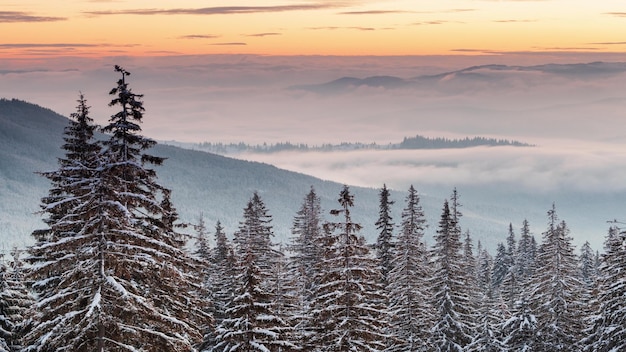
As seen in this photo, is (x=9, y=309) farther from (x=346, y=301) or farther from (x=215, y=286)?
(x=215, y=286)

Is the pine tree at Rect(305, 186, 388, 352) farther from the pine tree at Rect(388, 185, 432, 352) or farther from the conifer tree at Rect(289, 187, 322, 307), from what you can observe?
the conifer tree at Rect(289, 187, 322, 307)

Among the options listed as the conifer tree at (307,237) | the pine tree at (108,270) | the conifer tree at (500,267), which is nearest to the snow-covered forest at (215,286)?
the pine tree at (108,270)

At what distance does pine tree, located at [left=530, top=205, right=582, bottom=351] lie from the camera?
5109 centimetres

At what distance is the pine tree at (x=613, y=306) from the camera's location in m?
39.9

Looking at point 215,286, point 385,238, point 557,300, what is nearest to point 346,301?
point 557,300

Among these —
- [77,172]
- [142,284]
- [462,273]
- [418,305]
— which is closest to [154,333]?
[142,284]

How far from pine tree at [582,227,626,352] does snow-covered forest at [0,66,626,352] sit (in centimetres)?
10

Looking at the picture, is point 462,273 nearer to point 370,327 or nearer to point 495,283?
point 370,327

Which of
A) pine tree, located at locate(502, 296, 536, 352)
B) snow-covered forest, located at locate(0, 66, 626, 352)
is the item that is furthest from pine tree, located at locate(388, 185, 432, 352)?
pine tree, located at locate(502, 296, 536, 352)

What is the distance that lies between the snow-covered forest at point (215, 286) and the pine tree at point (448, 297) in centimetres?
9

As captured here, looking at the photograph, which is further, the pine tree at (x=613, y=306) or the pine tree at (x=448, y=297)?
the pine tree at (x=448, y=297)

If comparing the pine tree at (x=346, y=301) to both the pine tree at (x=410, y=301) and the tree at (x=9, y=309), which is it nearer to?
the tree at (x=9, y=309)

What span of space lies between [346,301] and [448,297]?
2019 centimetres

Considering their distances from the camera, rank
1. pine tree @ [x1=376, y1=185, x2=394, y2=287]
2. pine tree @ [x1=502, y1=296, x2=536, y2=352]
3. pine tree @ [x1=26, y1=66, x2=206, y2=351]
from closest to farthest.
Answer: pine tree @ [x1=26, y1=66, x2=206, y2=351] < pine tree @ [x1=502, y1=296, x2=536, y2=352] < pine tree @ [x1=376, y1=185, x2=394, y2=287]
